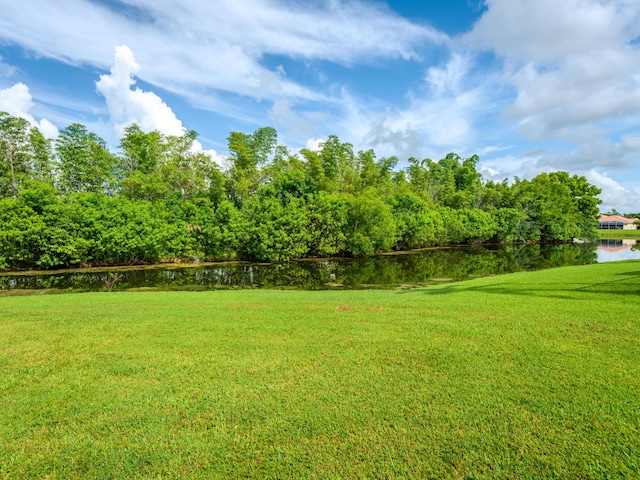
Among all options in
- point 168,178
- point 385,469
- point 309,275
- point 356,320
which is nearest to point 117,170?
point 168,178

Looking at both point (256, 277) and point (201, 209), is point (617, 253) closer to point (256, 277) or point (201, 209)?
point (256, 277)

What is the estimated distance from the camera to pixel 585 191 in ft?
220

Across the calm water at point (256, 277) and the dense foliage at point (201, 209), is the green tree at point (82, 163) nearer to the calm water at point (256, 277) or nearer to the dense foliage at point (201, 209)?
the dense foliage at point (201, 209)

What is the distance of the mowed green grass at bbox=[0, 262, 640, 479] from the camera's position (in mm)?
3164

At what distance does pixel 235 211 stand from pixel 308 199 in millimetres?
8463

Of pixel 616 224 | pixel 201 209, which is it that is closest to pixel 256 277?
pixel 201 209

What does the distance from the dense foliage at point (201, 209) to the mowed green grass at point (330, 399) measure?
1087 inches

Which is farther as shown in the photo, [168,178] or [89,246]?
[168,178]

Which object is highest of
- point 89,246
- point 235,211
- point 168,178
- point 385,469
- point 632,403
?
point 168,178

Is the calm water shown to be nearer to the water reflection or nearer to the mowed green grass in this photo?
the mowed green grass

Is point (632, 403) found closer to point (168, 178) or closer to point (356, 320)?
point (356, 320)

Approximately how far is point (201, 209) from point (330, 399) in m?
36.3

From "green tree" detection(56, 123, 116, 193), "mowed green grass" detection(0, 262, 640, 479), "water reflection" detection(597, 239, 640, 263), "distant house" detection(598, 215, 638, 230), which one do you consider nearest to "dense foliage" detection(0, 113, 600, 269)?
"green tree" detection(56, 123, 116, 193)

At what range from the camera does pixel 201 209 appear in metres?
37.3
